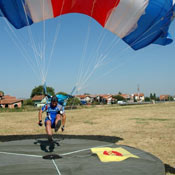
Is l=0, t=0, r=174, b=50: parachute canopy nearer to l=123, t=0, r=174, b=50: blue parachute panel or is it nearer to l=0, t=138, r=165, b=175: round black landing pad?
l=123, t=0, r=174, b=50: blue parachute panel

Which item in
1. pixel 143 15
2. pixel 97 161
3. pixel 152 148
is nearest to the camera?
pixel 97 161

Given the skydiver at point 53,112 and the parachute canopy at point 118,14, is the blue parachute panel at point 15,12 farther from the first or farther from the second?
the skydiver at point 53,112

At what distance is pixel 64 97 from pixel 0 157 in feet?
5.83

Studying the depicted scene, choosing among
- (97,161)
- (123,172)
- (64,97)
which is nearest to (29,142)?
(64,97)

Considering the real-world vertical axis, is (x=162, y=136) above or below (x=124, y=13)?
below

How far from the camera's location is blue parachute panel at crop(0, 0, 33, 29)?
5.45 m

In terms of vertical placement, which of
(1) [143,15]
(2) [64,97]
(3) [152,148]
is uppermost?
(1) [143,15]

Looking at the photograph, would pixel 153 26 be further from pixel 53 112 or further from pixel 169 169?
pixel 169 169

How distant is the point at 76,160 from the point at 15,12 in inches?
156

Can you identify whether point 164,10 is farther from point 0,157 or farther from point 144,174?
point 0,157

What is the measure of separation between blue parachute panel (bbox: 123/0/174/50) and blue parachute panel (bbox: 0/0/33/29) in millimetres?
2711

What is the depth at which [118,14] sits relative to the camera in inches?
223

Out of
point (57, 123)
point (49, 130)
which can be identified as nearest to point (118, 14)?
point (57, 123)

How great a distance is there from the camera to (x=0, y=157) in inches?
166
